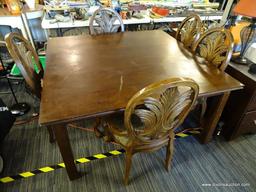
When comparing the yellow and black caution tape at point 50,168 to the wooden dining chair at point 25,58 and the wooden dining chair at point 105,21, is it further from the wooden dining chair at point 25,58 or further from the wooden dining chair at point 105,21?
the wooden dining chair at point 105,21

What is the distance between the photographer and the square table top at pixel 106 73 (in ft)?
2.99

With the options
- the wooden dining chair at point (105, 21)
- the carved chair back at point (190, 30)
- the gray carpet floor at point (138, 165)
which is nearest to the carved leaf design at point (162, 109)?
the gray carpet floor at point (138, 165)

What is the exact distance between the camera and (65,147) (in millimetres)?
1061

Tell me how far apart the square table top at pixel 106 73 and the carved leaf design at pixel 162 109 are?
152mm

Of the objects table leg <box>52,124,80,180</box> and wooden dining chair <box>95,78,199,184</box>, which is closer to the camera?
wooden dining chair <box>95,78,199,184</box>

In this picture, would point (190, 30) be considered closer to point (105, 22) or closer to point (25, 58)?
point (105, 22)

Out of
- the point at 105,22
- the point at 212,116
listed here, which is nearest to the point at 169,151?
the point at 212,116

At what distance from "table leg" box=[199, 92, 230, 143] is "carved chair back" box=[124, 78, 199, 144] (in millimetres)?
433

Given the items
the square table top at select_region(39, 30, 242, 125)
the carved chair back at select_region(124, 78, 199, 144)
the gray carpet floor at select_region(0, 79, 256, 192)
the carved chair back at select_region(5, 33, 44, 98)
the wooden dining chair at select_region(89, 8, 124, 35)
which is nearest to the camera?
the carved chair back at select_region(124, 78, 199, 144)

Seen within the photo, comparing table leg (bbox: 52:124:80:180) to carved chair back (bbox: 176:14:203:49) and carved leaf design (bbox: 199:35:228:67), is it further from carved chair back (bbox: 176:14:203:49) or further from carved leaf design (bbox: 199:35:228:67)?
carved chair back (bbox: 176:14:203:49)

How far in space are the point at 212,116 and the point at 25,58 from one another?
146 centimetres

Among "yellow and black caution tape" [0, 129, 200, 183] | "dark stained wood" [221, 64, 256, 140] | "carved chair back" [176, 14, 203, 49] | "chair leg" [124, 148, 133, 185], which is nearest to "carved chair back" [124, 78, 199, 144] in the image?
"chair leg" [124, 148, 133, 185]

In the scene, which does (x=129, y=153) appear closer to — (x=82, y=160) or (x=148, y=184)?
(x=148, y=184)

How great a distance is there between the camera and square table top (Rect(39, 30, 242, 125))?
913 mm
